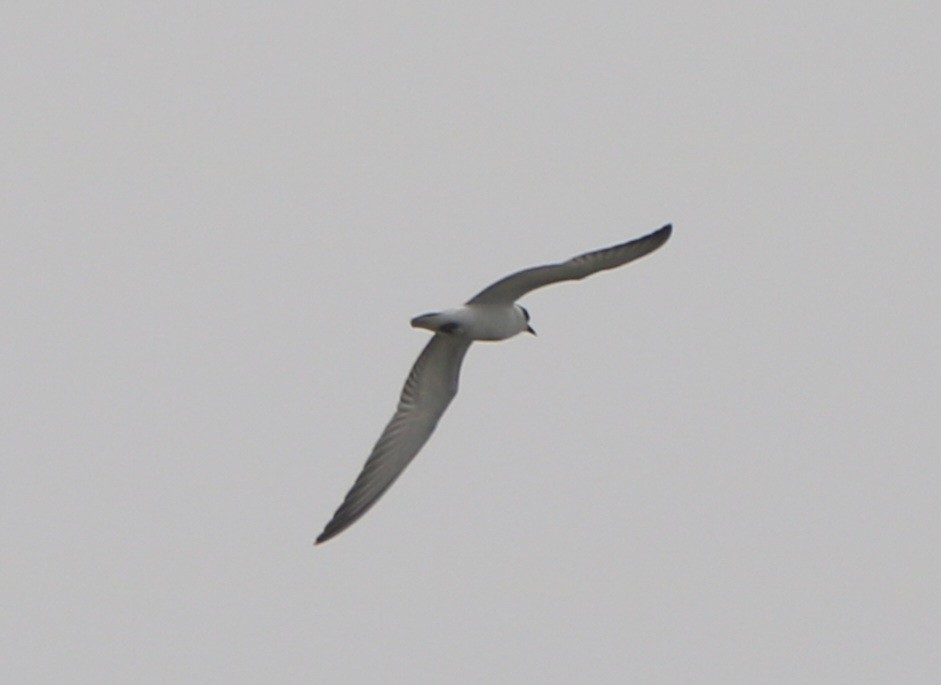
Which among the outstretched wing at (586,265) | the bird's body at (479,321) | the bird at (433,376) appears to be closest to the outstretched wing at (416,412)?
the bird at (433,376)

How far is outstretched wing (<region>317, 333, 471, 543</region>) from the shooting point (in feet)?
67.2

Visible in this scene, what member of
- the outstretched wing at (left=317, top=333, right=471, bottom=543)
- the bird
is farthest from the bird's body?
the outstretched wing at (left=317, top=333, right=471, bottom=543)

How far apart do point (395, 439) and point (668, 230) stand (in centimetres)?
477

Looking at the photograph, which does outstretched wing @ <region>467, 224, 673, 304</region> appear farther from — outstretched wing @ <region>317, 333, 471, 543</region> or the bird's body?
outstretched wing @ <region>317, 333, 471, 543</region>

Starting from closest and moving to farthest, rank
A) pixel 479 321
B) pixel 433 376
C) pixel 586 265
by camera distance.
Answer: pixel 586 265, pixel 479 321, pixel 433 376

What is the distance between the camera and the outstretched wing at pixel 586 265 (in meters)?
17.5

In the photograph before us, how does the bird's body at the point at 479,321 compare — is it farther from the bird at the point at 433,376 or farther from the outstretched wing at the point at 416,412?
the outstretched wing at the point at 416,412

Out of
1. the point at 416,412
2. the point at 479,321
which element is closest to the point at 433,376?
the point at 416,412

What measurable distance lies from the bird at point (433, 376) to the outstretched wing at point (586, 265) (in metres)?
0.02

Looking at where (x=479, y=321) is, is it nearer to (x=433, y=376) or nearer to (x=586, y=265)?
(x=433, y=376)

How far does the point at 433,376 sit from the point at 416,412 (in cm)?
44

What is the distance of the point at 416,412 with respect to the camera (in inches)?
820

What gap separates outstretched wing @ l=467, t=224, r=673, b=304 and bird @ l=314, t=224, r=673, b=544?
2 cm

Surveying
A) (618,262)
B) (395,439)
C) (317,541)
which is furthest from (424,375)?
(618,262)
